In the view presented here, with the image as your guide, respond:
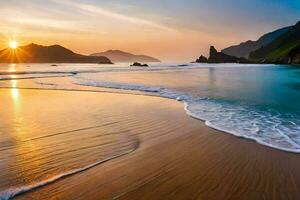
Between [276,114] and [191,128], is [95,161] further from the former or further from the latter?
[276,114]

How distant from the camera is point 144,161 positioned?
7254mm

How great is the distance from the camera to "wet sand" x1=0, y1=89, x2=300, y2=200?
565cm

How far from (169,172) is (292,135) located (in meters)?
5.40

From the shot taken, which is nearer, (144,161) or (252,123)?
(144,161)

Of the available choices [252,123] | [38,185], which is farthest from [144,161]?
[252,123]

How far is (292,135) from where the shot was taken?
9.97 meters

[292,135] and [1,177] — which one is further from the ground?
[1,177]

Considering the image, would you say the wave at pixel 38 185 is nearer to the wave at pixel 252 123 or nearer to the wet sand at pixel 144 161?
the wet sand at pixel 144 161

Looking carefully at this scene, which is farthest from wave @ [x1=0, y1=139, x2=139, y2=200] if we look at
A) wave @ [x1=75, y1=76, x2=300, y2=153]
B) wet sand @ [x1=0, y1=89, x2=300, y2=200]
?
wave @ [x1=75, y1=76, x2=300, y2=153]

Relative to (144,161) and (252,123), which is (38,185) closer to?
(144,161)

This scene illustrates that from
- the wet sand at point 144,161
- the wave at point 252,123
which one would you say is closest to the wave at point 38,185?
the wet sand at point 144,161

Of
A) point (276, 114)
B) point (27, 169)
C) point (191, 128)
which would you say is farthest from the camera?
point (276, 114)

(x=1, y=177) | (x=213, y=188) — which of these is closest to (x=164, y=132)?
(x=213, y=188)

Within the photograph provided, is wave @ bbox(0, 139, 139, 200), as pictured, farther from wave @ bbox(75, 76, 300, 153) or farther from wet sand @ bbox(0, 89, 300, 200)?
wave @ bbox(75, 76, 300, 153)
